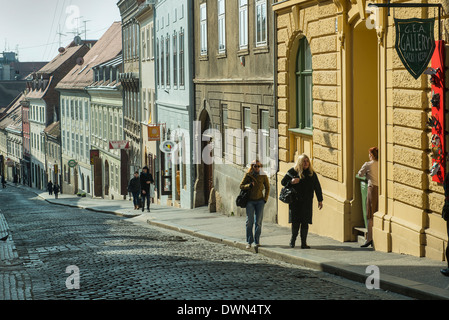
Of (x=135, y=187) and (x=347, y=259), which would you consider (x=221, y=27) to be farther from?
(x=347, y=259)

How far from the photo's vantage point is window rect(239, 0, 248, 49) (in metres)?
23.4

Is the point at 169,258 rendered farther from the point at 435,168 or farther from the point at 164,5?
the point at 164,5

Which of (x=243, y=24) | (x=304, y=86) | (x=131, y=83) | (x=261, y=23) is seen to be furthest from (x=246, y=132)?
(x=131, y=83)

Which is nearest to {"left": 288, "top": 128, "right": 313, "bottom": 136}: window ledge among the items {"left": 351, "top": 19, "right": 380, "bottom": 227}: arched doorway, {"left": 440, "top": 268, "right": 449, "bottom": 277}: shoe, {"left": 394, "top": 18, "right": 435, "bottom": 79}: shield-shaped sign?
{"left": 351, "top": 19, "right": 380, "bottom": 227}: arched doorway

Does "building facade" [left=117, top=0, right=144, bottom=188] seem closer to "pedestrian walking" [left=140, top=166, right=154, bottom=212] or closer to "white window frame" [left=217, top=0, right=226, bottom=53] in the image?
"pedestrian walking" [left=140, top=166, right=154, bottom=212]

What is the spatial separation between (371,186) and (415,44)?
11.9 ft

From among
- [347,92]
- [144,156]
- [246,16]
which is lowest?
[144,156]

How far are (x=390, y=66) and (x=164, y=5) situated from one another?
2550 cm

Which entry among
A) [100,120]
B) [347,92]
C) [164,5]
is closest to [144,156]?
[164,5]

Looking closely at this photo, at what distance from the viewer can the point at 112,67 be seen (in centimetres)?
5706

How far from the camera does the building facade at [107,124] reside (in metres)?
54.7

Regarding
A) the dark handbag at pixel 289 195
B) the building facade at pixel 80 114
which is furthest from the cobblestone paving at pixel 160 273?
the building facade at pixel 80 114

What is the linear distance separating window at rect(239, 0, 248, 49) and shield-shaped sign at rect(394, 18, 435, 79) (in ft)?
39.8

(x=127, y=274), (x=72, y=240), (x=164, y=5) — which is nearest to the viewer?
(x=127, y=274)
